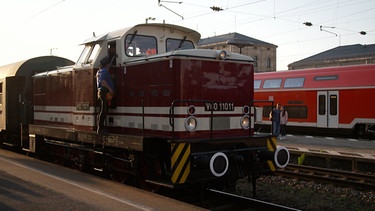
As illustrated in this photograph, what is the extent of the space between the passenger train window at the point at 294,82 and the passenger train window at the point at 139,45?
44.5 ft

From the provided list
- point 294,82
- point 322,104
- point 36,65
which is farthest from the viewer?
point 294,82

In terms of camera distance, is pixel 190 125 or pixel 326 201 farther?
pixel 326 201

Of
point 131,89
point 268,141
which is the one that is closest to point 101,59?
point 131,89

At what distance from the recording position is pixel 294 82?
20.6m

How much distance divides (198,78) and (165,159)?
5.34 ft

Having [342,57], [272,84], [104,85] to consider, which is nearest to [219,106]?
[104,85]

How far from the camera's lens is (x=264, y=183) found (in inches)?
382

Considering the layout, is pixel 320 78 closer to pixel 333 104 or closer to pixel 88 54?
pixel 333 104

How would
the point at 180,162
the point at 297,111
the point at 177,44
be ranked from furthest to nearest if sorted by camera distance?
the point at 297,111, the point at 177,44, the point at 180,162

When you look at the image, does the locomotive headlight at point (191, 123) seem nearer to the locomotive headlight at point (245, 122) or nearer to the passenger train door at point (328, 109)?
the locomotive headlight at point (245, 122)

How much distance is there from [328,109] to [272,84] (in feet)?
12.3

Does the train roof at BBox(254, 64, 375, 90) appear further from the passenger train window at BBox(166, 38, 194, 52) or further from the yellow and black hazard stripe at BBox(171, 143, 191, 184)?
the yellow and black hazard stripe at BBox(171, 143, 191, 184)

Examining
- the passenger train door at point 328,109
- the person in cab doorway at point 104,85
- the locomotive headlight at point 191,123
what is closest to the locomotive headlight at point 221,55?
the locomotive headlight at point 191,123

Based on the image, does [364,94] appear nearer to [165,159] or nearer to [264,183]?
[264,183]
